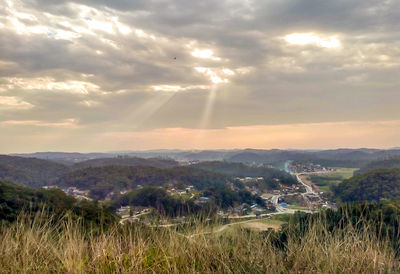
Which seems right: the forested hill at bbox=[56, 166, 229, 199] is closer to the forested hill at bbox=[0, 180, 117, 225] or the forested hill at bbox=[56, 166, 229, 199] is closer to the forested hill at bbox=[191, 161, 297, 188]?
the forested hill at bbox=[191, 161, 297, 188]

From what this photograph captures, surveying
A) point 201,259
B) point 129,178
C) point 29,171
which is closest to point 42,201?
point 201,259

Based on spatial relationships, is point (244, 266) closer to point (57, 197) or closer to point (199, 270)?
point (199, 270)

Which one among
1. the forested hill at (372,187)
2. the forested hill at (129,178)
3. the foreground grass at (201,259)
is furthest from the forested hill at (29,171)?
the foreground grass at (201,259)

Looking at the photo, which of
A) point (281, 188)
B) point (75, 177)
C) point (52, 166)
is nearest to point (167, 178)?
point (75, 177)

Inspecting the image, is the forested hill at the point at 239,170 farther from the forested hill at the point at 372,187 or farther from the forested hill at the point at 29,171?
the forested hill at the point at 29,171

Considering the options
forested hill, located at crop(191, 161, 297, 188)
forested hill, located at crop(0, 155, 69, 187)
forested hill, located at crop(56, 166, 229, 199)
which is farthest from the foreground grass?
forested hill, located at crop(191, 161, 297, 188)
